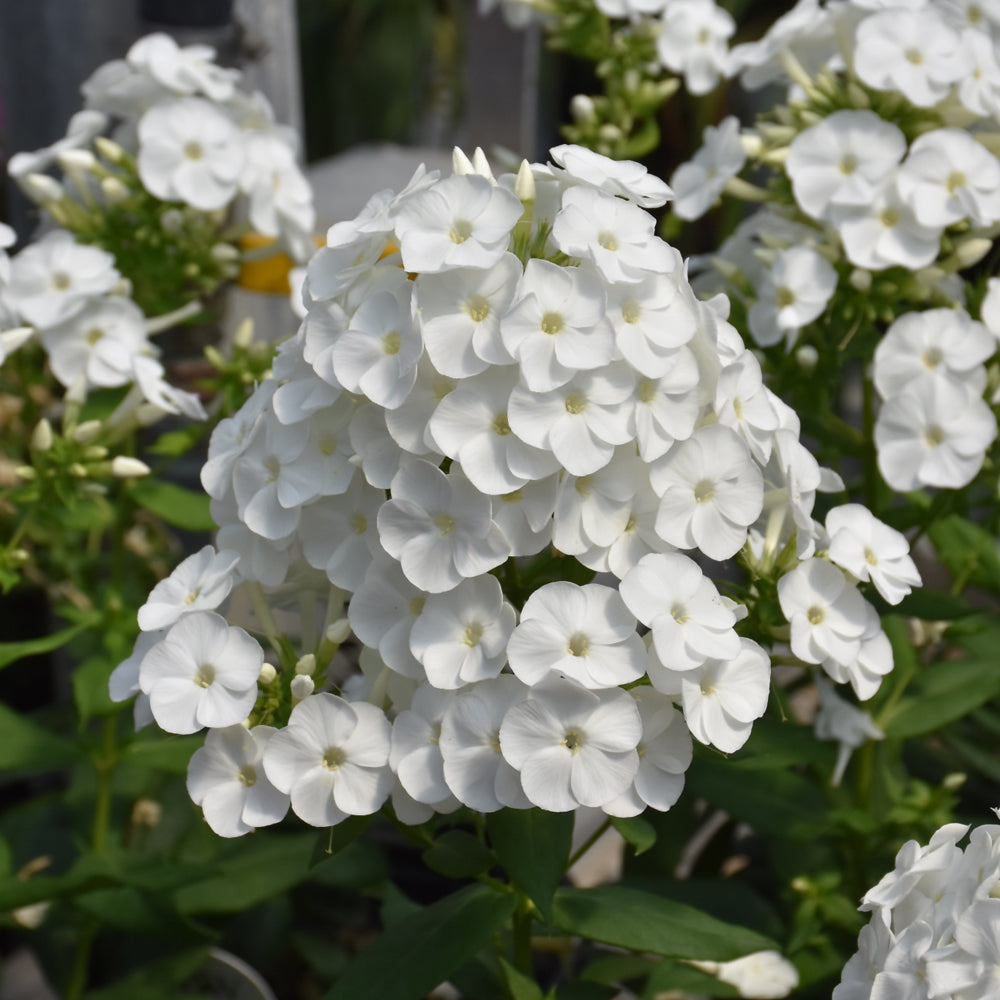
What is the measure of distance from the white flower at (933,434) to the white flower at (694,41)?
0.56m

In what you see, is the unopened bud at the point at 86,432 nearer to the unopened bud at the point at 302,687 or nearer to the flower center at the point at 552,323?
the unopened bud at the point at 302,687

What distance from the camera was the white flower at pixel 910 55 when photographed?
1038mm

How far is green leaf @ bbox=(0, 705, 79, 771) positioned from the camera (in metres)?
1.14


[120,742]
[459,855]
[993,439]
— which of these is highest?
[993,439]

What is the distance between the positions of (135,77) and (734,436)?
872 mm

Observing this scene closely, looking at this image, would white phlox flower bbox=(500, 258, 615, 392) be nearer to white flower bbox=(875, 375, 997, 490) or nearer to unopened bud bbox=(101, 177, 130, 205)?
white flower bbox=(875, 375, 997, 490)

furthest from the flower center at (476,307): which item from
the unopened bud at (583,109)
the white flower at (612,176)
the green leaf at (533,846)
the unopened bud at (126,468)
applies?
the unopened bud at (583,109)

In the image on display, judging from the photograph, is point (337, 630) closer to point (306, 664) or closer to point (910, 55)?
point (306, 664)

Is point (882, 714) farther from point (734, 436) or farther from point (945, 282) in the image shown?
point (734, 436)

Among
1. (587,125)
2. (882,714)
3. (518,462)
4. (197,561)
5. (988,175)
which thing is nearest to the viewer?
(518,462)

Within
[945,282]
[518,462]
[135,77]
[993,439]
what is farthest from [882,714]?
[135,77]

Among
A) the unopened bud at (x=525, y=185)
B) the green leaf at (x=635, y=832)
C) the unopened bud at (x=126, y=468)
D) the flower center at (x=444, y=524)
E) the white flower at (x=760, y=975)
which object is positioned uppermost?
the unopened bud at (x=525, y=185)

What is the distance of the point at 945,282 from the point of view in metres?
1.12

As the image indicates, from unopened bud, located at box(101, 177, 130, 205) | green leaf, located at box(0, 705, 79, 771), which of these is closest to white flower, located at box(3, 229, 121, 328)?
unopened bud, located at box(101, 177, 130, 205)
